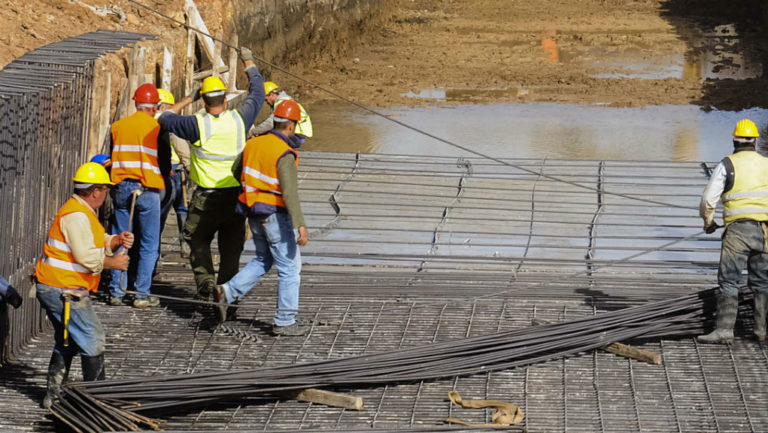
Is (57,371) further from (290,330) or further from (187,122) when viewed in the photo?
(187,122)

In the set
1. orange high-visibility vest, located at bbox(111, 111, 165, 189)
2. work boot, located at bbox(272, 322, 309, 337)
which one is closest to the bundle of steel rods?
work boot, located at bbox(272, 322, 309, 337)

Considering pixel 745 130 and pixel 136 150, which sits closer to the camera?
pixel 745 130

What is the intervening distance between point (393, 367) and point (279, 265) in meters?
1.16

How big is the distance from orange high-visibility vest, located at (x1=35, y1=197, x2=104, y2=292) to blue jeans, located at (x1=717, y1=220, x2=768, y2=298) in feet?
13.1

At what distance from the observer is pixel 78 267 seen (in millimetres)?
5316

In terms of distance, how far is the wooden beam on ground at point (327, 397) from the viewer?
554 centimetres

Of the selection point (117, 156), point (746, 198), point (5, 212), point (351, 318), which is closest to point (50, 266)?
point (5, 212)

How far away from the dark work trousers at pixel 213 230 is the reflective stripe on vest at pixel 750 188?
11.2ft

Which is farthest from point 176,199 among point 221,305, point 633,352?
point 633,352

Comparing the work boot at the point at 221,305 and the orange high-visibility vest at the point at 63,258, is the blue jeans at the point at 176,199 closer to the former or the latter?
the work boot at the point at 221,305

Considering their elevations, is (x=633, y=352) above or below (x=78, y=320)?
below

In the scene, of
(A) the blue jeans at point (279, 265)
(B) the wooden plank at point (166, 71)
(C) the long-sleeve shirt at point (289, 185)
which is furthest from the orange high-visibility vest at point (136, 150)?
(B) the wooden plank at point (166, 71)

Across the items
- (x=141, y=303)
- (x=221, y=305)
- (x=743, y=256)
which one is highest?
(x=743, y=256)

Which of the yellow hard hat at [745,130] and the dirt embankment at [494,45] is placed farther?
the dirt embankment at [494,45]
